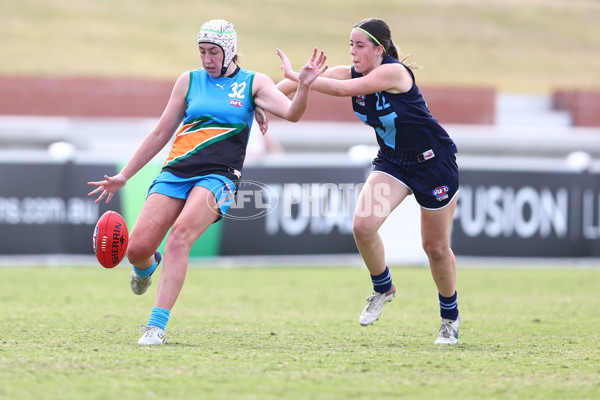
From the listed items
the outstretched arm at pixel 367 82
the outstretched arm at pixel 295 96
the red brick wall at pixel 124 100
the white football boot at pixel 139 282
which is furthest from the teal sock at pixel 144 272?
the red brick wall at pixel 124 100

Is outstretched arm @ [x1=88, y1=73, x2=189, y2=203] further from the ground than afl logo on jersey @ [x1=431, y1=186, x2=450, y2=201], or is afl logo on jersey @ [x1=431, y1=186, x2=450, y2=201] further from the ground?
outstretched arm @ [x1=88, y1=73, x2=189, y2=203]

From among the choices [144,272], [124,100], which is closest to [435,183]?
[144,272]

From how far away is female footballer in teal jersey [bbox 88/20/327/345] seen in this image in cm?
559

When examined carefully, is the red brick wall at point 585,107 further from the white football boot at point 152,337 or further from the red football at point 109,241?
the white football boot at point 152,337

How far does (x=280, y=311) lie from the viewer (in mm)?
7863

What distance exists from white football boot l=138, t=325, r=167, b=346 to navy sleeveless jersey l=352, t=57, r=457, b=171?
1.89 m

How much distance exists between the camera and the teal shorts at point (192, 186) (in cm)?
571

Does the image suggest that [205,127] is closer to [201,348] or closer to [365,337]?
[201,348]

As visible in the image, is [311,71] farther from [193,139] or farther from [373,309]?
[373,309]

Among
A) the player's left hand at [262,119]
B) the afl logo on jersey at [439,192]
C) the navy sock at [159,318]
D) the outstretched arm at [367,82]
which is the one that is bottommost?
the navy sock at [159,318]

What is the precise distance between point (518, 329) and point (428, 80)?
2406 cm

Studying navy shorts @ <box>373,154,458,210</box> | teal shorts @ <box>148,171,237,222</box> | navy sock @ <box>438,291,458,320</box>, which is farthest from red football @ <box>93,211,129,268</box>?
navy sock @ <box>438,291,458,320</box>

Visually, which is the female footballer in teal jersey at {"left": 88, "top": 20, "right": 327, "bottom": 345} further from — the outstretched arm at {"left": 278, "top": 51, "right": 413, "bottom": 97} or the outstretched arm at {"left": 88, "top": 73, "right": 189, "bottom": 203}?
the outstretched arm at {"left": 278, "top": 51, "right": 413, "bottom": 97}

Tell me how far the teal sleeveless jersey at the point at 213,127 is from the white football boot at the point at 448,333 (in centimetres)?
171
